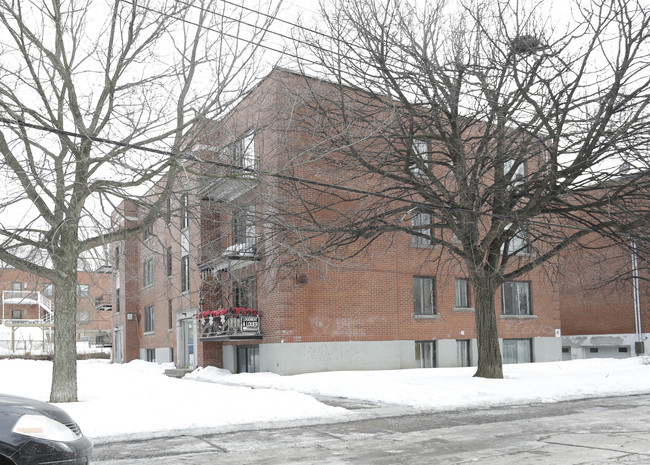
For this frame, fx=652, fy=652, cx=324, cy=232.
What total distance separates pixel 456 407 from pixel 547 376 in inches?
299

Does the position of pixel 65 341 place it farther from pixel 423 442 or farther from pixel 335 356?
pixel 335 356

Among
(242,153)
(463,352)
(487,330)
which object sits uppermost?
(242,153)

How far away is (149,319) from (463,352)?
20.3 meters

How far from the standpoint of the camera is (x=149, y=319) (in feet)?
132

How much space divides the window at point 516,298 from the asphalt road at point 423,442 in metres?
18.1

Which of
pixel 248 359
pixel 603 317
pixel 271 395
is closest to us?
pixel 271 395

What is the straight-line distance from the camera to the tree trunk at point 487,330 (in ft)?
62.2

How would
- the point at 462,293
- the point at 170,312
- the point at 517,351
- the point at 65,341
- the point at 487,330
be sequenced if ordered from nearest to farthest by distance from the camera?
the point at 65,341 < the point at 487,330 < the point at 462,293 < the point at 517,351 < the point at 170,312

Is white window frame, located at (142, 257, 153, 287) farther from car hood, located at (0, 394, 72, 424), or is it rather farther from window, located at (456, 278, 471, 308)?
car hood, located at (0, 394, 72, 424)

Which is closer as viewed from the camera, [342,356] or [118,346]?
[342,356]

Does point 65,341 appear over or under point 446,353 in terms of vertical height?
over

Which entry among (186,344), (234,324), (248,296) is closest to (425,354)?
(248,296)

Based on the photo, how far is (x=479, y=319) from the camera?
755 inches

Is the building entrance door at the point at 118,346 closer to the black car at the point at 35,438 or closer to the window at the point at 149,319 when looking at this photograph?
the window at the point at 149,319
